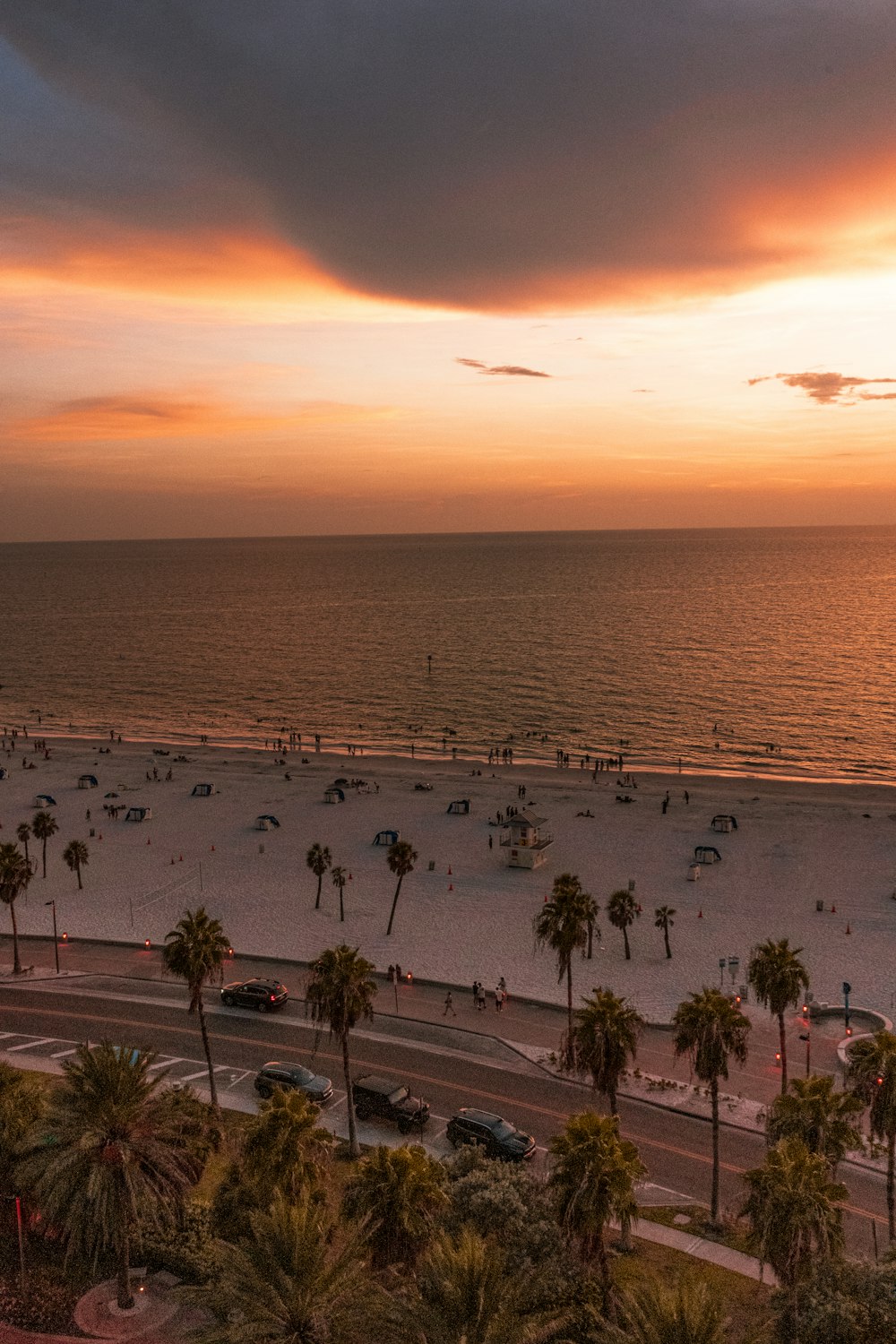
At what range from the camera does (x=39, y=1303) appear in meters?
25.3

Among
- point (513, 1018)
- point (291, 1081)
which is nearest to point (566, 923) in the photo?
point (513, 1018)

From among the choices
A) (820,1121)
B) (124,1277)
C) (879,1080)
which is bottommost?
(124,1277)

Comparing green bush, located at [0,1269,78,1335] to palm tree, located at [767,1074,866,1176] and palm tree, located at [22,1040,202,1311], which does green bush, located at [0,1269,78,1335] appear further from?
palm tree, located at [767,1074,866,1176]

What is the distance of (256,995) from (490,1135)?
1551 cm

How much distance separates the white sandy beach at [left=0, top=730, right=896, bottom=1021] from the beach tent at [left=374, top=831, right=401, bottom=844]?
112cm

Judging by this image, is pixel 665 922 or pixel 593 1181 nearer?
pixel 593 1181

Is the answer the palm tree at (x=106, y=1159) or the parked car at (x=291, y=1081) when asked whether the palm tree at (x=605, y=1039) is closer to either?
the palm tree at (x=106, y=1159)

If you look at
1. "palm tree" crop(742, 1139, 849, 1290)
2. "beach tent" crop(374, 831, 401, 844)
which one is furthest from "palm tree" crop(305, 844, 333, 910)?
"palm tree" crop(742, 1139, 849, 1290)

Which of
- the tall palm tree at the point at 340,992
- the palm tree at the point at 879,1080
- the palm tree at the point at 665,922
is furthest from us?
the palm tree at the point at 665,922

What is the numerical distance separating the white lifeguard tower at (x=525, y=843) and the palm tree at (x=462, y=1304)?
44.8 metres

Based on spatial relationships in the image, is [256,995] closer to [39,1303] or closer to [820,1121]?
[39,1303]

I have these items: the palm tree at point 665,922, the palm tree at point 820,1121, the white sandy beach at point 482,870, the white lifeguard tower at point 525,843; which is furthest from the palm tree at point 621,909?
the palm tree at point 820,1121

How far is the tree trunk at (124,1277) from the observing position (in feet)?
81.2

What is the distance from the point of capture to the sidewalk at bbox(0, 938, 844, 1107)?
38656 mm
